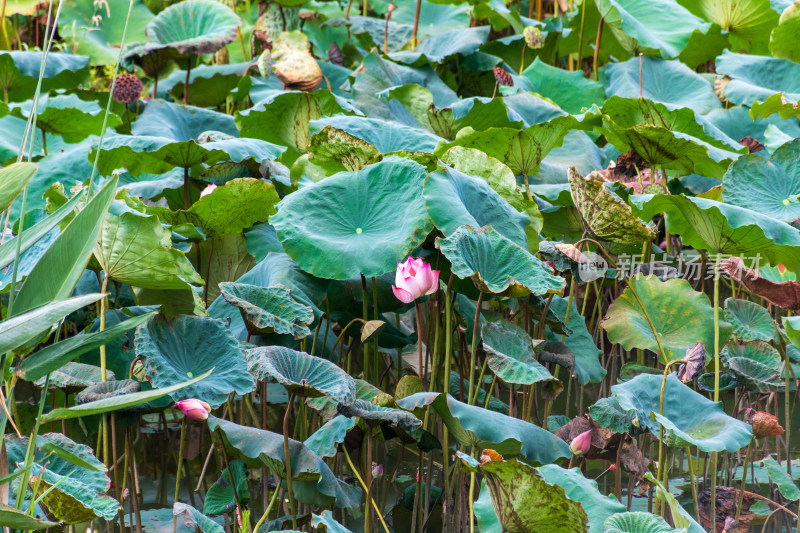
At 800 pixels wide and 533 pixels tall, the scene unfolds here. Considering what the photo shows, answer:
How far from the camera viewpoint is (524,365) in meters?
1.30

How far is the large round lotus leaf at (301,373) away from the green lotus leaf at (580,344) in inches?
22.6

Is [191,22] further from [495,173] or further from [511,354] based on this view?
[511,354]

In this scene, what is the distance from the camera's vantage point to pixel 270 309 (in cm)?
138

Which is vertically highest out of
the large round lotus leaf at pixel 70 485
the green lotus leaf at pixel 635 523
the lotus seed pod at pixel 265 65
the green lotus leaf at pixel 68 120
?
the lotus seed pod at pixel 265 65

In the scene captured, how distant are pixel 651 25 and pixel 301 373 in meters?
2.25

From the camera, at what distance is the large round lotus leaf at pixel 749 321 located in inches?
65.2

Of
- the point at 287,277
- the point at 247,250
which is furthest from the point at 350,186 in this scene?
the point at 247,250

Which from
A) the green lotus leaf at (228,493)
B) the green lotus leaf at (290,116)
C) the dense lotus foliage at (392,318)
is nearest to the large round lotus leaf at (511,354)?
the dense lotus foliage at (392,318)

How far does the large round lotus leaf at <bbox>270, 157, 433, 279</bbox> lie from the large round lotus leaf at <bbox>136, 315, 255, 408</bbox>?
22 cm

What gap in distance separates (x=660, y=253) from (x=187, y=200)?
1214 millimetres

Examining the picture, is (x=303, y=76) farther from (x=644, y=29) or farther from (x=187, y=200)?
(x=644, y=29)

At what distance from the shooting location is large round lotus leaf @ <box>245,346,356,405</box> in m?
1.10

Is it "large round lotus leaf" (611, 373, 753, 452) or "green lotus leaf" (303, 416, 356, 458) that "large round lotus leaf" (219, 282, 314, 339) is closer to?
"green lotus leaf" (303, 416, 356, 458)

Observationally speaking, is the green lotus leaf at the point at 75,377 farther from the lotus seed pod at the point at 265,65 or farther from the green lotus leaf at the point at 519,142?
the lotus seed pod at the point at 265,65
